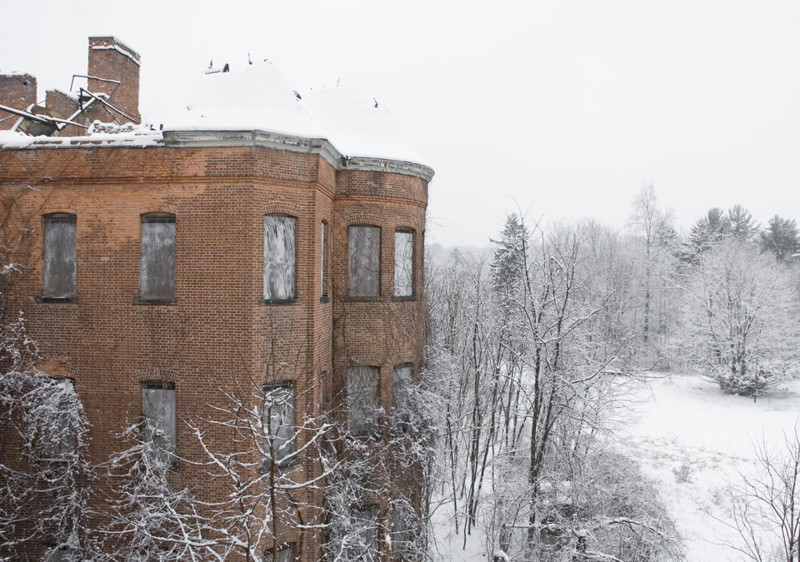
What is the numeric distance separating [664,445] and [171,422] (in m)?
24.7

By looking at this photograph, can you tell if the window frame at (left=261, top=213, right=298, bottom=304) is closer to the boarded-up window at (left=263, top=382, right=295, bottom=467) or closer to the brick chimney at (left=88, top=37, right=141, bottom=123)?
the boarded-up window at (left=263, top=382, right=295, bottom=467)

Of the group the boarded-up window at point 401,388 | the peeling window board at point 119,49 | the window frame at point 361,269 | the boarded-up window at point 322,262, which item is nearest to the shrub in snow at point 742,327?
the boarded-up window at point 401,388

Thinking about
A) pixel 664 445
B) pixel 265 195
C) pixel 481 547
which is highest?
pixel 265 195

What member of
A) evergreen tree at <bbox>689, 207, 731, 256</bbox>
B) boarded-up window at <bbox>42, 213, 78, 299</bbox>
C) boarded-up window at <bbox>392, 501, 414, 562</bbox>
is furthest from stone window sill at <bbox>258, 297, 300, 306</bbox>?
evergreen tree at <bbox>689, 207, 731, 256</bbox>

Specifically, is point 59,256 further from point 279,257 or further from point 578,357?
point 578,357

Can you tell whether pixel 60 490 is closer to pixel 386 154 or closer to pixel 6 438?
pixel 6 438

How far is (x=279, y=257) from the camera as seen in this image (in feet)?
39.8

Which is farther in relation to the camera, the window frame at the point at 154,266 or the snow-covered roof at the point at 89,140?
the window frame at the point at 154,266

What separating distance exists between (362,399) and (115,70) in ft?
40.3

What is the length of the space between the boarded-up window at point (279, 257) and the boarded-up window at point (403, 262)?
3.73 meters

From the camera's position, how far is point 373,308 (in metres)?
14.8

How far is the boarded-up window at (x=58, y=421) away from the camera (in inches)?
463

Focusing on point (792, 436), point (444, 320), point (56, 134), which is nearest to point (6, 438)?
point (56, 134)

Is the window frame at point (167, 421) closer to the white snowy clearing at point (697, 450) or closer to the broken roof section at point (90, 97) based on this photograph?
the broken roof section at point (90, 97)
